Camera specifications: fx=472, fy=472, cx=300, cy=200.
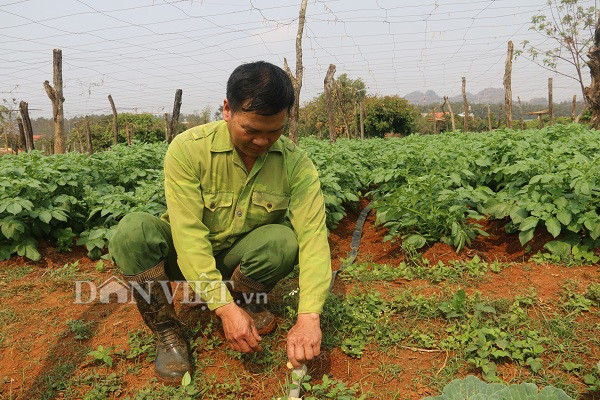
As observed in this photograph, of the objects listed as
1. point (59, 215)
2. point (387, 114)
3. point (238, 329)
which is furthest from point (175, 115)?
point (387, 114)

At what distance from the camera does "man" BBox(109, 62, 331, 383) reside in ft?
5.91

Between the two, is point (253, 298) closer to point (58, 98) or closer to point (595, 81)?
point (58, 98)

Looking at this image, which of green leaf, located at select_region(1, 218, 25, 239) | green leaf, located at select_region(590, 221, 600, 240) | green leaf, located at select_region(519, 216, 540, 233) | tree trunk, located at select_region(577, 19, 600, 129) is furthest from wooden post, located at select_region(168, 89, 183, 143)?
tree trunk, located at select_region(577, 19, 600, 129)

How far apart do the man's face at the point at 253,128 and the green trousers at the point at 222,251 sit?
423 millimetres

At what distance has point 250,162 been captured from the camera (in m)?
2.13

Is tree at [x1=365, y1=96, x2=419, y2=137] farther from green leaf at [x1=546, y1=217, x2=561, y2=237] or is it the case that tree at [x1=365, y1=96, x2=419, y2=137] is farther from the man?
the man

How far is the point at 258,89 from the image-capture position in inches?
69.4

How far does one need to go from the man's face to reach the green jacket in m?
0.15

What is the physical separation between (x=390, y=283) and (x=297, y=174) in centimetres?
122

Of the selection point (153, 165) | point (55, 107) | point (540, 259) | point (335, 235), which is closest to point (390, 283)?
point (540, 259)

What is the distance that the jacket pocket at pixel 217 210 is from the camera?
2.09 metres

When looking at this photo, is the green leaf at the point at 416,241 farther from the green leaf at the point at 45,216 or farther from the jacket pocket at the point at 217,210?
the green leaf at the point at 45,216

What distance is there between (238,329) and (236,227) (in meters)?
0.57

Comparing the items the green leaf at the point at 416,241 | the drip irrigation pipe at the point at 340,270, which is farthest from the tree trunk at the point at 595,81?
the green leaf at the point at 416,241
